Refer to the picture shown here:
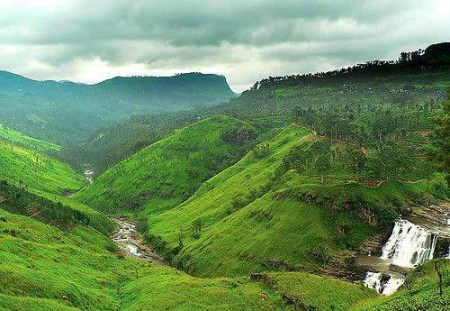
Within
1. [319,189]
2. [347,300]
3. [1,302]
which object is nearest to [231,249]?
[319,189]

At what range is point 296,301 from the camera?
108812mm

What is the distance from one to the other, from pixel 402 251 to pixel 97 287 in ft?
340

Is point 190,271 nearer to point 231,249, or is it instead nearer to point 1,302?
point 231,249

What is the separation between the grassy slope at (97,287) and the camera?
10869 centimetres

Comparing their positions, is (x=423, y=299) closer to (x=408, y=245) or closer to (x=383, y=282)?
(x=383, y=282)

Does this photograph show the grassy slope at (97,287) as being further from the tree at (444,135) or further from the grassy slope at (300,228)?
the tree at (444,135)

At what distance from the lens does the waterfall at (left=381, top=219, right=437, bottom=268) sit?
146125mm

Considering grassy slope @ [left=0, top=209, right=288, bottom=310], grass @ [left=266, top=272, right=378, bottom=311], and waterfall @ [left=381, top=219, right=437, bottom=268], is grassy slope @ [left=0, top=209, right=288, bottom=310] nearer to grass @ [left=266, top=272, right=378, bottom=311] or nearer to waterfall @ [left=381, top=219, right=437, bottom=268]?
grass @ [left=266, top=272, right=378, bottom=311]

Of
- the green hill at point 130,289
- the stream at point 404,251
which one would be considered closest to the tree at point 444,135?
the green hill at point 130,289

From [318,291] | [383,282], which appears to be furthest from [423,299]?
[383,282]

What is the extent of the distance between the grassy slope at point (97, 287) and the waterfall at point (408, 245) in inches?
2362

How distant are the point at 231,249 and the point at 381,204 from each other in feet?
205

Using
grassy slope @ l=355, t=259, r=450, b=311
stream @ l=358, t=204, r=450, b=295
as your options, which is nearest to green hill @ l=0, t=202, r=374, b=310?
stream @ l=358, t=204, r=450, b=295

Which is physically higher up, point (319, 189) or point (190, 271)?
point (319, 189)
